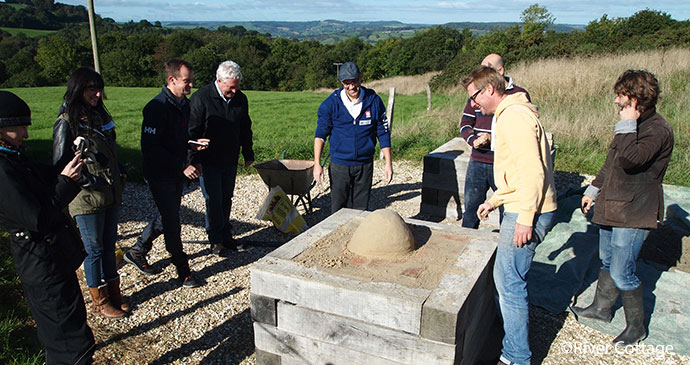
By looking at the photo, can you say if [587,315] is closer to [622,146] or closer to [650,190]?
[650,190]

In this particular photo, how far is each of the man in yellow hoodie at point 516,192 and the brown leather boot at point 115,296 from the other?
296cm

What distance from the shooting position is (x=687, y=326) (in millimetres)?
3666

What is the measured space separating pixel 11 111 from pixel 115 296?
201 centimetres

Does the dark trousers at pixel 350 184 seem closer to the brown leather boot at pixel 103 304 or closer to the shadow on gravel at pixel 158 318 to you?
the shadow on gravel at pixel 158 318

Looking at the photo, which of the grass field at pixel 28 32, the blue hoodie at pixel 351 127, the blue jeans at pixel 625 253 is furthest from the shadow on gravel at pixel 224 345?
the grass field at pixel 28 32

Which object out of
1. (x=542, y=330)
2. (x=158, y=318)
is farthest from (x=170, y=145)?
(x=542, y=330)

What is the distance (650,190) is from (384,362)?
217 cm

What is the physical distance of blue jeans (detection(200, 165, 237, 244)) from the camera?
4.61 metres

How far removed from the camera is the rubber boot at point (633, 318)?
3326mm

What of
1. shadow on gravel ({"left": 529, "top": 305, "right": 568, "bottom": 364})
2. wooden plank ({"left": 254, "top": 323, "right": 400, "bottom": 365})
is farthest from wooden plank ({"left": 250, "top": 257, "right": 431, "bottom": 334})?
shadow on gravel ({"left": 529, "top": 305, "right": 568, "bottom": 364})

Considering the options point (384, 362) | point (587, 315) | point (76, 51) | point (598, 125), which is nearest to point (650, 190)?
point (587, 315)

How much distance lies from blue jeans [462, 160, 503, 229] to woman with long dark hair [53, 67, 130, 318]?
10.3ft

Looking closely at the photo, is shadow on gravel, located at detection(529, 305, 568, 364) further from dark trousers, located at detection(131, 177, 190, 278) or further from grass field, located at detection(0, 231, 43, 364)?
grass field, located at detection(0, 231, 43, 364)

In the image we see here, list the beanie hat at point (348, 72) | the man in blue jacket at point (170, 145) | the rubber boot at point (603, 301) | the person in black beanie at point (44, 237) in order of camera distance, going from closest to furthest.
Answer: the person in black beanie at point (44, 237), the rubber boot at point (603, 301), the man in blue jacket at point (170, 145), the beanie hat at point (348, 72)
